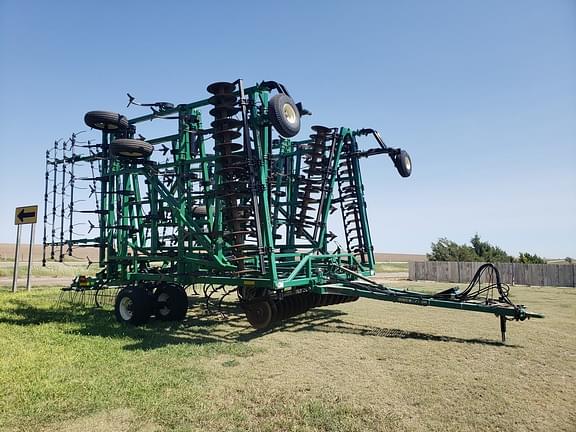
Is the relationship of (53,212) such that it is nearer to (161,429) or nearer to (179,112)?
(179,112)

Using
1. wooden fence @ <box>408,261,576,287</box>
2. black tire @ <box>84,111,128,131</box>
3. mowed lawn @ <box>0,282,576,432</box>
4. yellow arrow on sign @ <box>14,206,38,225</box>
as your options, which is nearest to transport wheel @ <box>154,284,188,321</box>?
mowed lawn @ <box>0,282,576,432</box>

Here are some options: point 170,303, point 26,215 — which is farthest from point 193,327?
point 26,215

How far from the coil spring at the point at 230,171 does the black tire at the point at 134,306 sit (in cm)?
263

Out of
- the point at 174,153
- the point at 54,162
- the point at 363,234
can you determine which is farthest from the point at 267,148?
the point at 54,162

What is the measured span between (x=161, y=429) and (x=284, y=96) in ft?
20.7

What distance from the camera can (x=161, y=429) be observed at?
4.23 metres

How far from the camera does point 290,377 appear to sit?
5.93 metres

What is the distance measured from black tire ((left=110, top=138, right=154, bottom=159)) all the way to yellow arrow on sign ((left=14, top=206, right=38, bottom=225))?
10.2 m

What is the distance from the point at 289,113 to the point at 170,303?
5.53m

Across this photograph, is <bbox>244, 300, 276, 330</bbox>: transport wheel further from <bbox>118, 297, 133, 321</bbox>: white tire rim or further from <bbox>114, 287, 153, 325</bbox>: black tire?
<bbox>118, 297, 133, 321</bbox>: white tire rim

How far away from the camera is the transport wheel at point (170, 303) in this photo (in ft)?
34.9

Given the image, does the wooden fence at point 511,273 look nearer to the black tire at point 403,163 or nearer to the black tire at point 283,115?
the black tire at point 403,163

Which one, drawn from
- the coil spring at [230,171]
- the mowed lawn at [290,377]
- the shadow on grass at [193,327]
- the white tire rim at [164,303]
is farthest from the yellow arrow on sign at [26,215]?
the coil spring at [230,171]

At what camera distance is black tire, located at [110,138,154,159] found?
32.2ft
